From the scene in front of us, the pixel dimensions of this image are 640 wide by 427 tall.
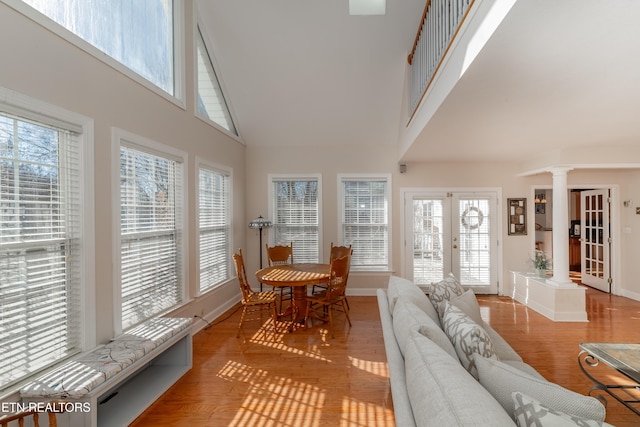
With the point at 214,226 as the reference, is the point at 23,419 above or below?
below

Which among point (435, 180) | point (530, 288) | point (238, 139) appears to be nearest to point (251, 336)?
point (238, 139)

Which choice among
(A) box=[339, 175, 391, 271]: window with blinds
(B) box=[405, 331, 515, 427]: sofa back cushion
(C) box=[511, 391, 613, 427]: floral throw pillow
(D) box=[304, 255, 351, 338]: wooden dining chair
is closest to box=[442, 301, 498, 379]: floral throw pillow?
(B) box=[405, 331, 515, 427]: sofa back cushion

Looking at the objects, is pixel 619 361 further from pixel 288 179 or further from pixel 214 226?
pixel 288 179

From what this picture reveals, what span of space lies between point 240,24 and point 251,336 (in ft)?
13.2

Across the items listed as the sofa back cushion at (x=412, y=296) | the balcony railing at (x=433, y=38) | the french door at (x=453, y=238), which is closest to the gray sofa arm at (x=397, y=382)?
the sofa back cushion at (x=412, y=296)

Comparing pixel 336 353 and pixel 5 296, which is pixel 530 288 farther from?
pixel 5 296

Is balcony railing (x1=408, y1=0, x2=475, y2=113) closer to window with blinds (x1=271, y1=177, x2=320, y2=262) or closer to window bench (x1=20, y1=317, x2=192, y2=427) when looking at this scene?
window with blinds (x1=271, y1=177, x2=320, y2=262)

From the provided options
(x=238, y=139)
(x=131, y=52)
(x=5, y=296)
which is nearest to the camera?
(x=5, y=296)

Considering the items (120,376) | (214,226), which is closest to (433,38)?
(214,226)

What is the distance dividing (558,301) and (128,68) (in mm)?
5751

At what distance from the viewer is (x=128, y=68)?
96.1 inches

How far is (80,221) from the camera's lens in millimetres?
2047

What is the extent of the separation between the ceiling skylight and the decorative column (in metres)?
3.32

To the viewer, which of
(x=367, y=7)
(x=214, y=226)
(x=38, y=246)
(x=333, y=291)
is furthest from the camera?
(x=214, y=226)
